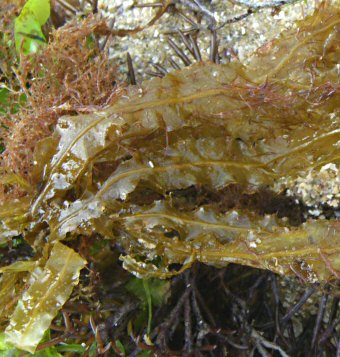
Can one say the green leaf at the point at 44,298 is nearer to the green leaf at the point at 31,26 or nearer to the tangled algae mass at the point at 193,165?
the tangled algae mass at the point at 193,165

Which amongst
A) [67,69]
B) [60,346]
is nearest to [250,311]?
[60,346]

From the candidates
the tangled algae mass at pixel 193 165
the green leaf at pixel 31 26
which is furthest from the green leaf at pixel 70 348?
the green leaf at pixel 31 26

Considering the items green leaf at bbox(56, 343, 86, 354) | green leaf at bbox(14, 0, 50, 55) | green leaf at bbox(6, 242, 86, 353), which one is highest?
green leaf at bbox(14, 0, 50, 55)

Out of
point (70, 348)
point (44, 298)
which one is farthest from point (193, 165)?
point (70, 348)

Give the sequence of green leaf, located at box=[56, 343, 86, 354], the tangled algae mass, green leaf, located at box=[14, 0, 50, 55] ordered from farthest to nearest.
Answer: green leaf, located at box=[14, 0, 50, 55] < green leaf, located at box=[56, 343, 86, 354] < the tangled algae mass

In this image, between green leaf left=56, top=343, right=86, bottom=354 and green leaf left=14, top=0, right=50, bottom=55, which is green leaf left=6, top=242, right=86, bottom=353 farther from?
green leaf left=14, top=0, right=50, bottom=55

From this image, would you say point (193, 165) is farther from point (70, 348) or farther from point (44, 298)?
point (70, 348)

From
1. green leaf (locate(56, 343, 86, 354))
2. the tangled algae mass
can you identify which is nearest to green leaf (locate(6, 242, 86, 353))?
the tangled algae mass

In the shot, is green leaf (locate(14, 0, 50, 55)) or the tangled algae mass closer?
the tangled algae mass
